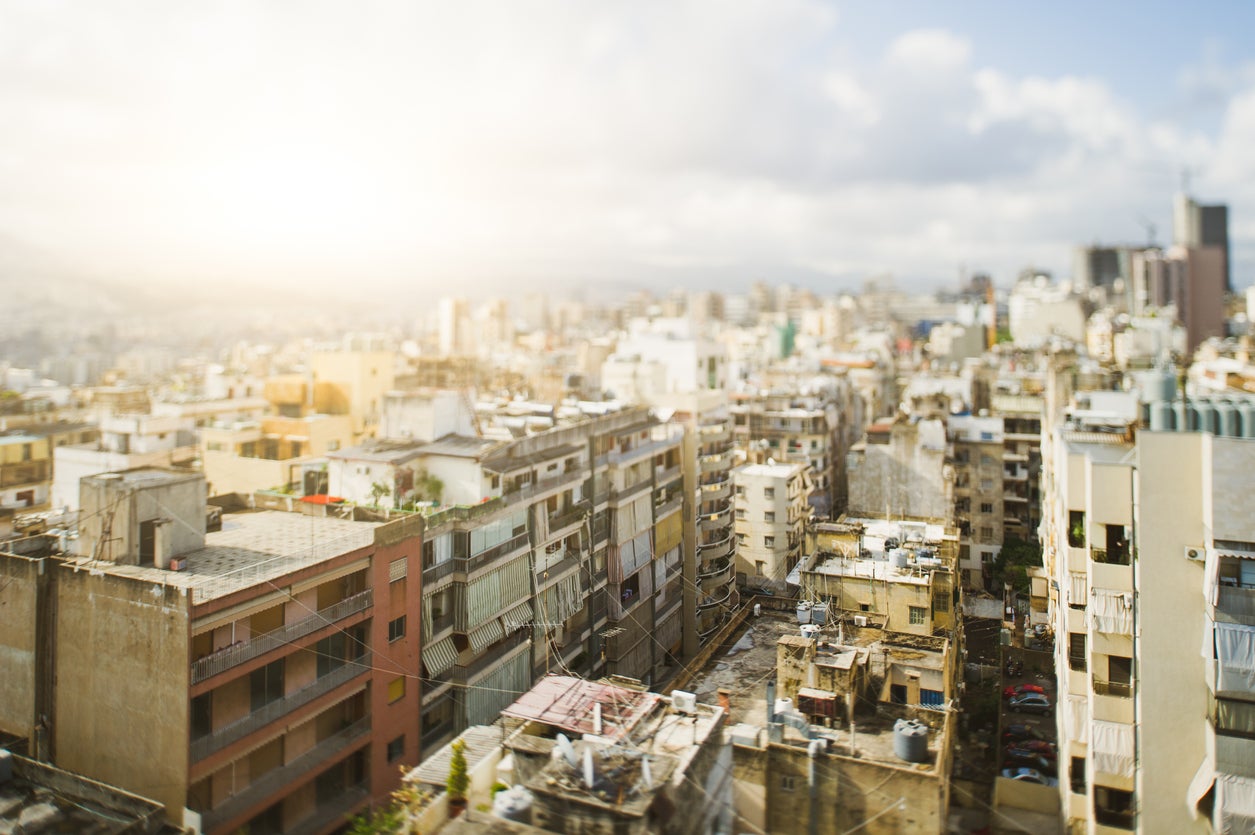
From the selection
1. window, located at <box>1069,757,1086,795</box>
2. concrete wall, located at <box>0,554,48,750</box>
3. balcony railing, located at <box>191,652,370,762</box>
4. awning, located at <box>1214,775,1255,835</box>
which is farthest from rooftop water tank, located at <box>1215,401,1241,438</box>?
concrete wall, located at <box>0,554,48,750</box>

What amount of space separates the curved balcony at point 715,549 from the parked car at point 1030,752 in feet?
49.5

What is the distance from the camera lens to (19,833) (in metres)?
14.0

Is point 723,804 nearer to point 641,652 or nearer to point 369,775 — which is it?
point 369,775

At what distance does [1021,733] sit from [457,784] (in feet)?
66.3

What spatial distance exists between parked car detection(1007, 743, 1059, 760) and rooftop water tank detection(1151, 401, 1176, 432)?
34.4ft

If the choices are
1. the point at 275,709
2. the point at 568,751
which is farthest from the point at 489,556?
the point at 568,751

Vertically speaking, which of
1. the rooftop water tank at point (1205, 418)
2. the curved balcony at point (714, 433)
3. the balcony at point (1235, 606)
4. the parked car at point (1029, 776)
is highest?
the rooftop water tank at point (1205, 418)

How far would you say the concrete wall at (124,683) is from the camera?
53.0ft

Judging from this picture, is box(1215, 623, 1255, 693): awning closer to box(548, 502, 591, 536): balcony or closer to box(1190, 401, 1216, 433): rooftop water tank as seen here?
box(1190, 401, 1216, 433): rooftop water tank

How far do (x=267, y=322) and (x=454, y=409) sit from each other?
597 feet

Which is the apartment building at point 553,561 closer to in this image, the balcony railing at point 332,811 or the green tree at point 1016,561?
the balcony railing at point 332,811

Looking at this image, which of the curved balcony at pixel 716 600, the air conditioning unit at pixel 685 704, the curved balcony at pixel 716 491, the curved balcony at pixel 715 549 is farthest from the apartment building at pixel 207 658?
the curved balcony at pixel 716 491

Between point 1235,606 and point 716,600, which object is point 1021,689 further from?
point 1235,606

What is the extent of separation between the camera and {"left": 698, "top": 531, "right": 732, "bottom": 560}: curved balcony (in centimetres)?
3783
